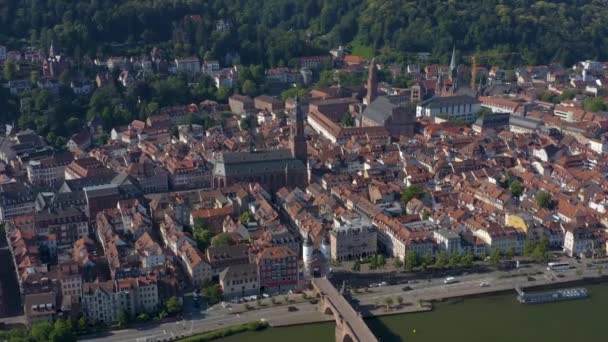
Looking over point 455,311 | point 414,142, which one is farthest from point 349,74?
point 455,311

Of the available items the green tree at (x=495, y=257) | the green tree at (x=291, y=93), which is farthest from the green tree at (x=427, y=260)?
the green tree at (x=291, y=93)

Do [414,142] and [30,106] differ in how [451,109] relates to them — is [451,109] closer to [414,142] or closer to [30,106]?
[414,142]

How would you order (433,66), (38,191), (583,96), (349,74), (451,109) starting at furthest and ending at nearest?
(433,66)
(349,74)
(583,96)
(451,109)
(38,191)

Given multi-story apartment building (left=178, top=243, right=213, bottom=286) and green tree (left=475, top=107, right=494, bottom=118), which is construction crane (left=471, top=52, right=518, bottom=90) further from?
multi-story apartment building (left=178, top=243, right=213, bottom=286)

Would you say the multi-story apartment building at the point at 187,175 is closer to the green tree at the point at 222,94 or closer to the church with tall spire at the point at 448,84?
the green tree at the point at 222,94

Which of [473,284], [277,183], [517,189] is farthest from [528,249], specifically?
[277,183]

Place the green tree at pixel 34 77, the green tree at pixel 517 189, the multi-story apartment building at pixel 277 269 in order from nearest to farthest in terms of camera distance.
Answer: the multi-story apartment building at pixel 277 269 < the green tree at pixel 517 189 < the green tree at pixel 34 77

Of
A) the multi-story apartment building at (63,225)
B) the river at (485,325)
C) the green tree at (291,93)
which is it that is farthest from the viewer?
the green tree at (291,93)
